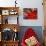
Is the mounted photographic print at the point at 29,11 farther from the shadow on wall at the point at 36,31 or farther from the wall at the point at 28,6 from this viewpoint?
the shadow on wall at the point at 36,31

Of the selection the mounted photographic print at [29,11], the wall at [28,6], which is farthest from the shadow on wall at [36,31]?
the mounted photographic print at [29,11]

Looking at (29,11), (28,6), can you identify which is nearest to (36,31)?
(29,11)

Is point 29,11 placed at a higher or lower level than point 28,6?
lower

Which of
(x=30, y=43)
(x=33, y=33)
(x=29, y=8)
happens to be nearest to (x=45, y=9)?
(x=29, y=8)

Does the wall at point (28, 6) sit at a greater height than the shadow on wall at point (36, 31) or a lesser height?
greater

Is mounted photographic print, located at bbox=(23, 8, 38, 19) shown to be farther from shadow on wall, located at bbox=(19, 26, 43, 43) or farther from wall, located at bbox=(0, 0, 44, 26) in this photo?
shadow on wall, located at bbox=(19, 26, 43, 43)

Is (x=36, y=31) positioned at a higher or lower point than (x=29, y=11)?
lower

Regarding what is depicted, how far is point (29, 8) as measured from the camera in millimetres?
4566

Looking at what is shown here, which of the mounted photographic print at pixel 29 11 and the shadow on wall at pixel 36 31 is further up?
the mounted photographic print at pixel 29 11

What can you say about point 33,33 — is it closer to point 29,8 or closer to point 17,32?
point 17,32

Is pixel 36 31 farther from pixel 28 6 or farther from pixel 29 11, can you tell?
pixel 28 6

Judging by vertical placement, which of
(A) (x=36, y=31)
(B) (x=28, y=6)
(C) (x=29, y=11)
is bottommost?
(A) (x=36, y=31)

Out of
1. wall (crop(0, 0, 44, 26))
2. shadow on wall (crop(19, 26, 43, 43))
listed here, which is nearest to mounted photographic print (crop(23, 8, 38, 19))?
wall (crop(0, 0, 44, 26))

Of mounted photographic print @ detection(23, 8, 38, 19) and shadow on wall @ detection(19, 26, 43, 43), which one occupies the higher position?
mounted photographic print @ detection(23, 8, 38, 19)
